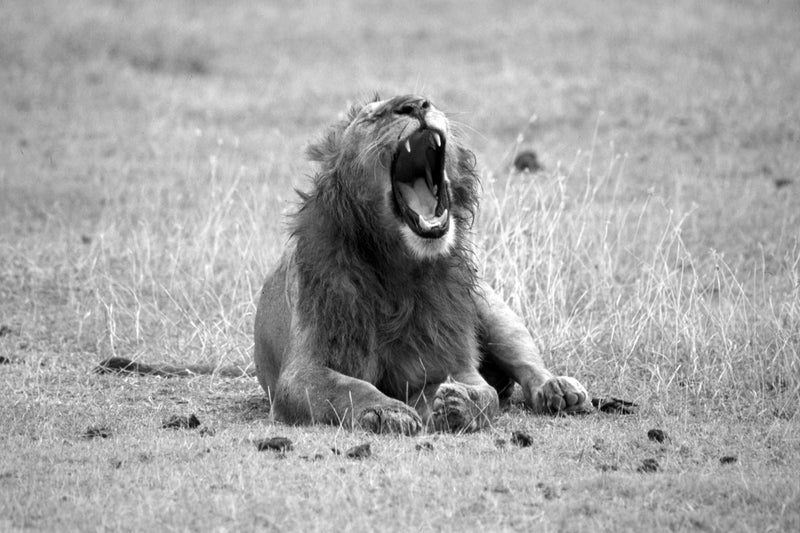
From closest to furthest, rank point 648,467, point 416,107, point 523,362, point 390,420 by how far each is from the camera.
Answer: point 648,467, point 390,420, point 416,107, point 523,362

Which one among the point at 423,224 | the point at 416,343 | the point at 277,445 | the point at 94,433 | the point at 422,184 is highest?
the point at 422,184

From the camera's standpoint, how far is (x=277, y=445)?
5598mm

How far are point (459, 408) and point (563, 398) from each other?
776mm

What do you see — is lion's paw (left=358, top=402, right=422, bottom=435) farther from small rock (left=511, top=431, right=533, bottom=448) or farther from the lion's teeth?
the lion's teeth

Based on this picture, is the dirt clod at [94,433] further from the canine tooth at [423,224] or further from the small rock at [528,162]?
the small rock at [528,162]

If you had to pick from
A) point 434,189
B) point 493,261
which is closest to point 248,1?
point 493,261

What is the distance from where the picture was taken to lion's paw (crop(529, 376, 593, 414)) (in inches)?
261

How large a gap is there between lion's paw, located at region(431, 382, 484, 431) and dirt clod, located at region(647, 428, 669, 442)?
0.82 metres

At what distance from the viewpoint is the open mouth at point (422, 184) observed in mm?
6438

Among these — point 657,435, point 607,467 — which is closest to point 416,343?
point 657,435

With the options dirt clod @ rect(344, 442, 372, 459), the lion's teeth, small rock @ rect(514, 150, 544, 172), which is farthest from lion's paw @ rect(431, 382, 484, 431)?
small rock @ rect(514, 150, 544, 172)

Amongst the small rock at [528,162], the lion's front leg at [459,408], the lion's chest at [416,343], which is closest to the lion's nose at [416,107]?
the lion's chest at [416,343]

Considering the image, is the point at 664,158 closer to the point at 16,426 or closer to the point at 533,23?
the point at 533,23

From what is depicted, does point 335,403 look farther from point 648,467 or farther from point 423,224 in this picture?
point 648,467
